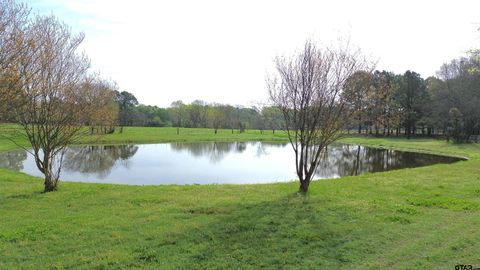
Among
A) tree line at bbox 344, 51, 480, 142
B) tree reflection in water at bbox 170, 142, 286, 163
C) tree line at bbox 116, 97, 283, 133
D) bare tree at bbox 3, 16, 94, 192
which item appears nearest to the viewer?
bare tree at bbox 3, 16, 94, 192

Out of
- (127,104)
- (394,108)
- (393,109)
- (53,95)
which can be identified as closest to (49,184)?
(53,95)

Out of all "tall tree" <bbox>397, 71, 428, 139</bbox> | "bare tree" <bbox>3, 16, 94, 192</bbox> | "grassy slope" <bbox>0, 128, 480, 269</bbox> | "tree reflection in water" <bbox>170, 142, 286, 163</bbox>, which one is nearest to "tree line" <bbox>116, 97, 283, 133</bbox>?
"tall tree" <bbox>397, 71, 428, 139</bbox>

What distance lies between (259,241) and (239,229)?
880mm

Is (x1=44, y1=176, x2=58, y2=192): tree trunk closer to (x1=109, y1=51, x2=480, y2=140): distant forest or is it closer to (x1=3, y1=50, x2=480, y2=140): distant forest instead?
(x1=3, y1=50, x2=480, y2=140): distant forest

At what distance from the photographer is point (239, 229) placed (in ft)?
26.6

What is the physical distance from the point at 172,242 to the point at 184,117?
105 meters

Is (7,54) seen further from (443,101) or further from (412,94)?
(412,94)

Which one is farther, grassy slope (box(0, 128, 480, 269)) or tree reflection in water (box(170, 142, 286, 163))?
tree reflection in water (box(170, 142, 286, 163))

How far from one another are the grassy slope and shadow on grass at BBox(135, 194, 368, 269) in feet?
0.07

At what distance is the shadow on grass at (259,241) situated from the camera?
6324mm

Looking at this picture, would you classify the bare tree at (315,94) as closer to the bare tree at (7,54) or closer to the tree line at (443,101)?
the bare tree at (7,54)

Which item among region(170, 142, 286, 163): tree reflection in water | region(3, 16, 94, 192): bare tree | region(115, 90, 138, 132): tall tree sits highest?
region(115, 90, 138, 132): tall tree

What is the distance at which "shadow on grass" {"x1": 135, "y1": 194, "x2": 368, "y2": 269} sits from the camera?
Result: 20.7 ft

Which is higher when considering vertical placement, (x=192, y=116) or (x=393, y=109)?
(x=192, y=116)
